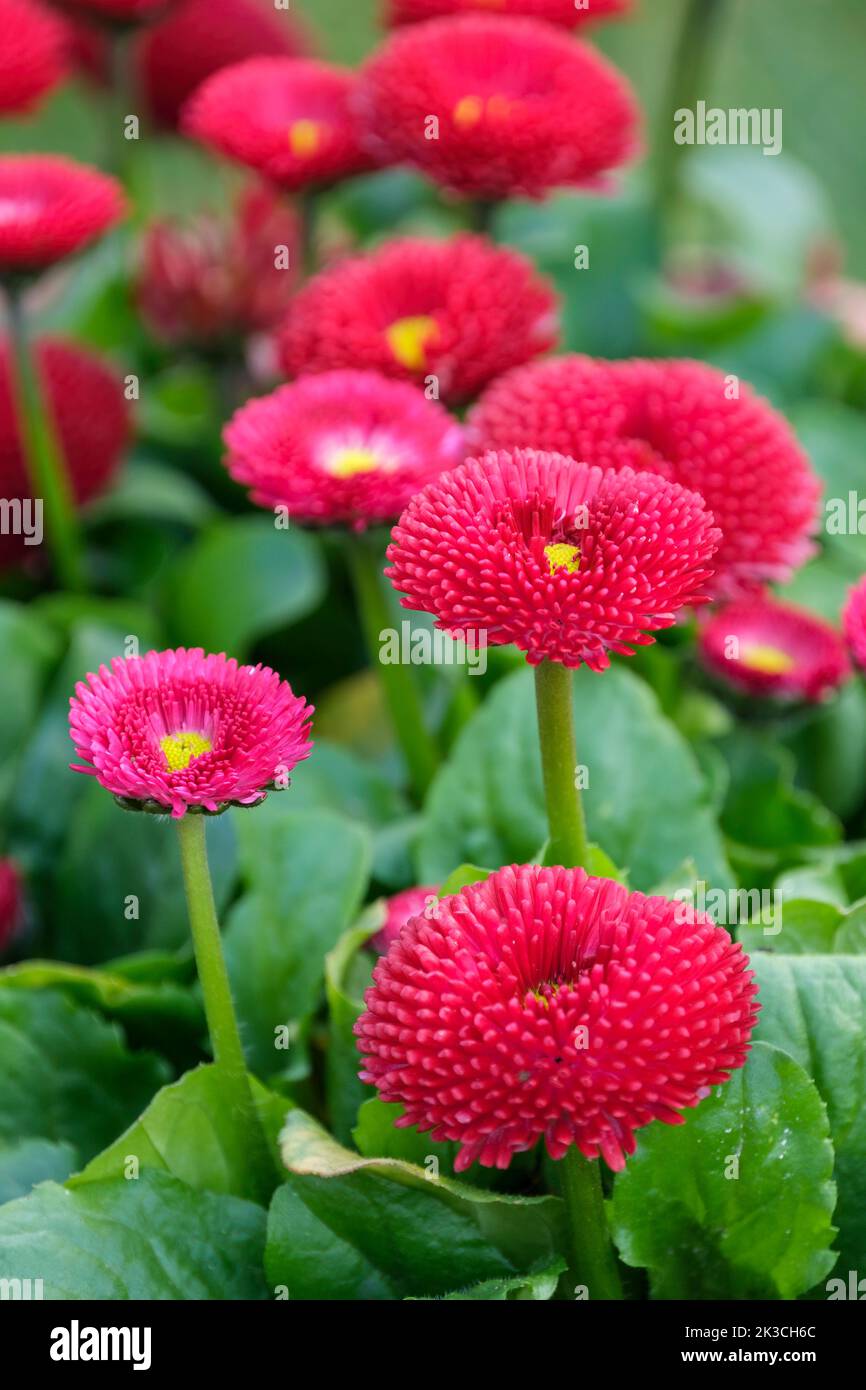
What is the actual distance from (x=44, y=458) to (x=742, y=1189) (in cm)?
64

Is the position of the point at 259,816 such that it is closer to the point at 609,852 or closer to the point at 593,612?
the point at 609,852

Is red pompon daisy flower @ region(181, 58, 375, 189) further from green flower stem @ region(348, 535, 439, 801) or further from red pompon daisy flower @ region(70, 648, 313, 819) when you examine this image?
red pompon daisy flower @ region(70, 648, 313, 819)

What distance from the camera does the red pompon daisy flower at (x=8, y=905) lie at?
85 cm

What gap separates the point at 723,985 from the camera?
49 centimetres

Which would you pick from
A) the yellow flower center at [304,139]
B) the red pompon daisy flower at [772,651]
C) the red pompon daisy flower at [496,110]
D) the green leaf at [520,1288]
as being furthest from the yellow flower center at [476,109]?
the green leaf at [520,1288]

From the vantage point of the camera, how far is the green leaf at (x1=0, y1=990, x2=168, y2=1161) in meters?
0.72

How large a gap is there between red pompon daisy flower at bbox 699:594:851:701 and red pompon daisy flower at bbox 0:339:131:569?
0.47 m

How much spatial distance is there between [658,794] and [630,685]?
61mm

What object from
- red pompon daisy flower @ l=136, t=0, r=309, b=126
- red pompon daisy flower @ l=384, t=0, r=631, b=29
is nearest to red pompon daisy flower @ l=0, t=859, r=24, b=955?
red pompon daisy flower @ l=384, t=0, r=631, b=29

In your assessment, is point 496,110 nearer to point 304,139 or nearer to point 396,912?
point 304,139

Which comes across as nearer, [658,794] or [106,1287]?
[106,1287]

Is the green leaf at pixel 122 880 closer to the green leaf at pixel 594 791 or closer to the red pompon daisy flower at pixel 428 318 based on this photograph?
the green leaf at pixel 594 791

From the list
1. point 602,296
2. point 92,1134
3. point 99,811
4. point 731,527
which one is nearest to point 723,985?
point 731,527
